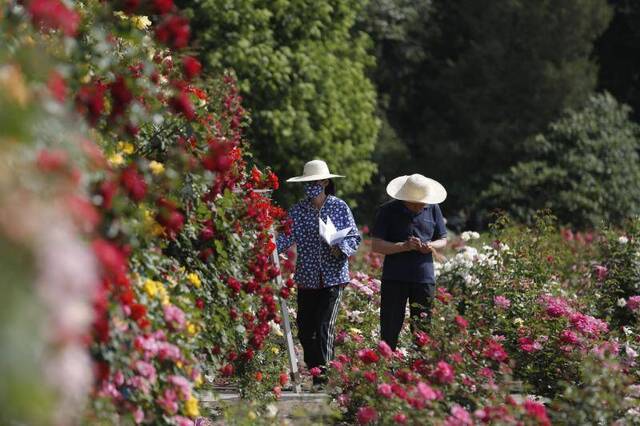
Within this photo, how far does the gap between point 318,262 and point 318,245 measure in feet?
0.37

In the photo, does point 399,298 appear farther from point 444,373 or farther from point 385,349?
point 444,373

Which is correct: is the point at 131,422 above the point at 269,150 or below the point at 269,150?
above

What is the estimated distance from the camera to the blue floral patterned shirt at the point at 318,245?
28.0 ft

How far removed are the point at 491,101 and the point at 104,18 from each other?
82.8 ft

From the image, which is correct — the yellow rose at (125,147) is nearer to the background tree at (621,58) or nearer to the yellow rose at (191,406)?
the yellow rose at (191,406)

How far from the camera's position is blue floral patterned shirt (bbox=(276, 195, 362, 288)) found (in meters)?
8.55

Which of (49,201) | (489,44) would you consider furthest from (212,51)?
(49,201)

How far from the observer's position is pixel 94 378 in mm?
4000

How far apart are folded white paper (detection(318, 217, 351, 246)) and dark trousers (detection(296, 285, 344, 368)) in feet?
1.06

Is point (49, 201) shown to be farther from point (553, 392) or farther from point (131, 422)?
point (553, 392)

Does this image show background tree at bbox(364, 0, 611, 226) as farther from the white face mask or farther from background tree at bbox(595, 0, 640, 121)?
the white face mask

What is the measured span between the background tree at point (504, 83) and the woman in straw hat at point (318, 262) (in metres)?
19.4

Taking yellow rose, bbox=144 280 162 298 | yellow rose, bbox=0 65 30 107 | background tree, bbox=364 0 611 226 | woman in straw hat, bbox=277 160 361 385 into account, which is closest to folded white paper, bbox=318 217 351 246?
woman in straw hat, bbox=277 160 361 385

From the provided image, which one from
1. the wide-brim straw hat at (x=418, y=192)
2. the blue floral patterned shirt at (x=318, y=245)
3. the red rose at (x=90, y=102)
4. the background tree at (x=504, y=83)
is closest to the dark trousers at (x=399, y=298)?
the blue floral patterned shirt at (x=318, y=245)
